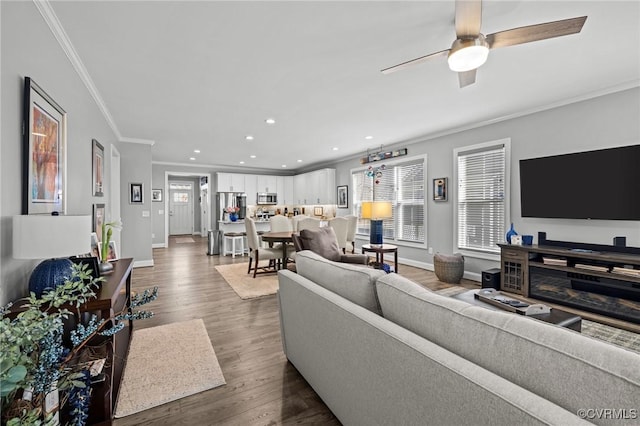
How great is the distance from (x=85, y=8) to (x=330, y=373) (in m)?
2.77

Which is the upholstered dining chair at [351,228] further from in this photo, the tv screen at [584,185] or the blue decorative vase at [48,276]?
the blue decorative vase at [48,276]

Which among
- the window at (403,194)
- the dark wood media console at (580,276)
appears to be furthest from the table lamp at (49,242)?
the window at (403,194)

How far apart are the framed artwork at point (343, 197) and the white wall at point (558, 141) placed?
2737mm

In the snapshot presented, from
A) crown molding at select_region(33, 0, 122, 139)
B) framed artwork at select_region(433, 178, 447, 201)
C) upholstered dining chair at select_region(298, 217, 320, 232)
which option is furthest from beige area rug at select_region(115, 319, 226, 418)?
framed artwork at select_region(433, 178, 447, 201)

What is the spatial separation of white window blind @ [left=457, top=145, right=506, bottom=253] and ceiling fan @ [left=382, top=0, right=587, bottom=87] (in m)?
2.88

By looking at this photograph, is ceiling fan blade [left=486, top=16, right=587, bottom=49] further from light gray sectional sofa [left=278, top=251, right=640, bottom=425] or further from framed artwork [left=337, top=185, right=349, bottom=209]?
framed artwork [left=337, top=185, right=349, bottom=209]

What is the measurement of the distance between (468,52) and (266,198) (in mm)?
8179

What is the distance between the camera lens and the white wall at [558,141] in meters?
3.18

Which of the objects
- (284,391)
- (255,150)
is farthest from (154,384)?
(255,150)

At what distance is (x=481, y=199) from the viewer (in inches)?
182

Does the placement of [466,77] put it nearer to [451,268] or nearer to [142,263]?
[451,268]

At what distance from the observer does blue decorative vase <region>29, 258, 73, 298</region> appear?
1490 millimetres

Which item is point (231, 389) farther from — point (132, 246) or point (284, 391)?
point (132, 246)

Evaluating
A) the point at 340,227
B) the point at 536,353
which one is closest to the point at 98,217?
the point at 340,227
